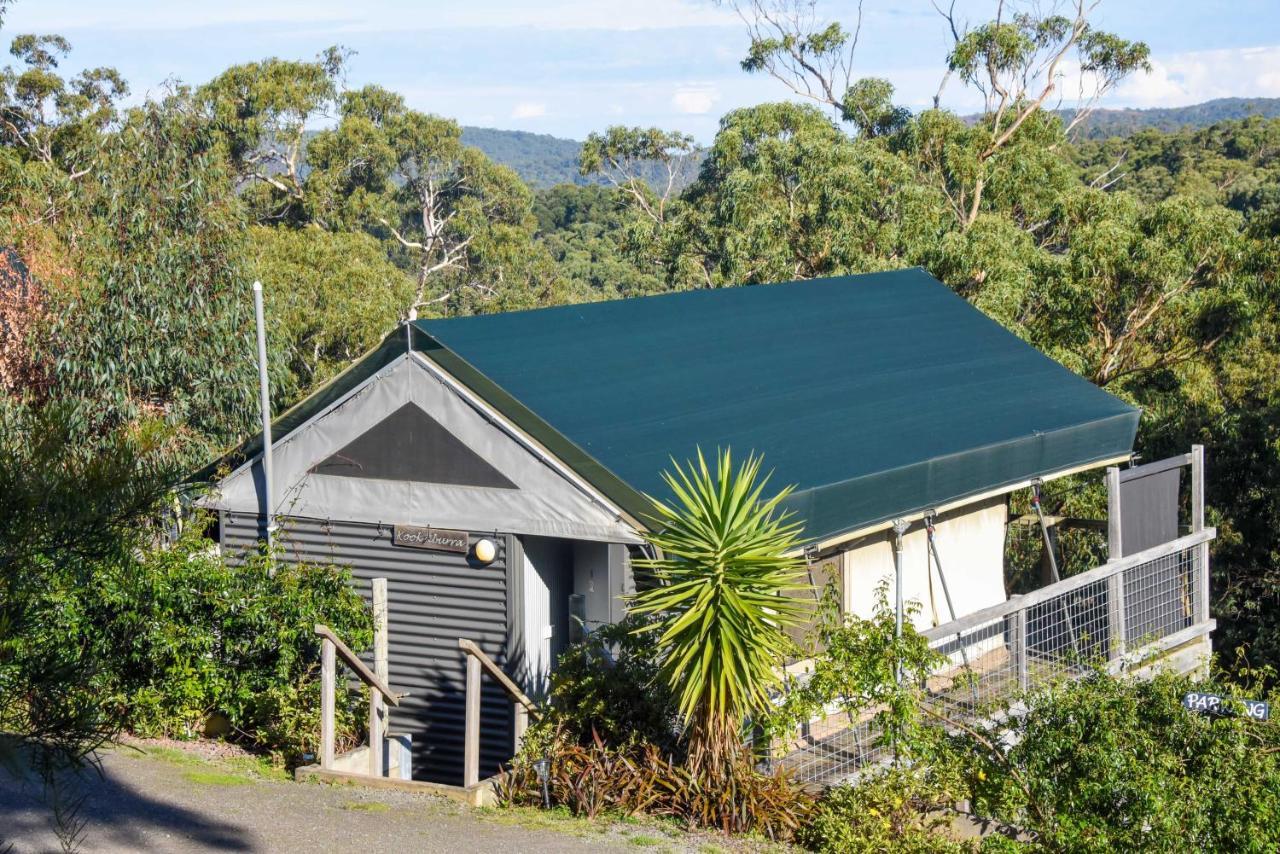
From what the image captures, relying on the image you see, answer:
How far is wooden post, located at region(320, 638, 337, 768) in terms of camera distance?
374 inches

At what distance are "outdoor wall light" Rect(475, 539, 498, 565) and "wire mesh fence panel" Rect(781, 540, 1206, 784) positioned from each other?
252 cm

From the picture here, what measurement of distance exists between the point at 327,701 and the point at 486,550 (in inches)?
60.4

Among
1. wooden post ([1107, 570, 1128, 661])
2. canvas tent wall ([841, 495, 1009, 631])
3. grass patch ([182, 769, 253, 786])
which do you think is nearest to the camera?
grass patch ([182, 769, 253, 786])

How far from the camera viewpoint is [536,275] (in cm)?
4609

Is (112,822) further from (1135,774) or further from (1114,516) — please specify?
(1114,516)

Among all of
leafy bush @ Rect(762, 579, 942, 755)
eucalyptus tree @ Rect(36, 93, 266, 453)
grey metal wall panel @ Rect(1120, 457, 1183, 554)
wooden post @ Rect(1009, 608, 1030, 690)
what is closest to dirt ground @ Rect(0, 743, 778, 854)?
leafy bush @ Rect(762, 579, 942, 755)

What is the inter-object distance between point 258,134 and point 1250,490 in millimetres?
33945

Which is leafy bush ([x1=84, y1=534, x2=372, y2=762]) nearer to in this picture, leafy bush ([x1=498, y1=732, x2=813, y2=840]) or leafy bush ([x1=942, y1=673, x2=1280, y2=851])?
leafy bush ([x1=498, y1=732, x2=813, y2=840])

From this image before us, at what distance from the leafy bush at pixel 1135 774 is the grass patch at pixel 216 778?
4.75 metres

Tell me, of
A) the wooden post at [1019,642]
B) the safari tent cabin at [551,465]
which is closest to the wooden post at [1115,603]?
the safari tent cabin at [551,465]

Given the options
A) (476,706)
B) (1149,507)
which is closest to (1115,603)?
(1149,507)

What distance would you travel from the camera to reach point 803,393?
39.5 feet

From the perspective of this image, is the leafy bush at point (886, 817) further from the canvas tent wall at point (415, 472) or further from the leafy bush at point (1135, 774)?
the canvas tent wall at point (415, 472)

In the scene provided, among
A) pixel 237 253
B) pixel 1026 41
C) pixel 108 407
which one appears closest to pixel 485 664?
pixel 108 407
